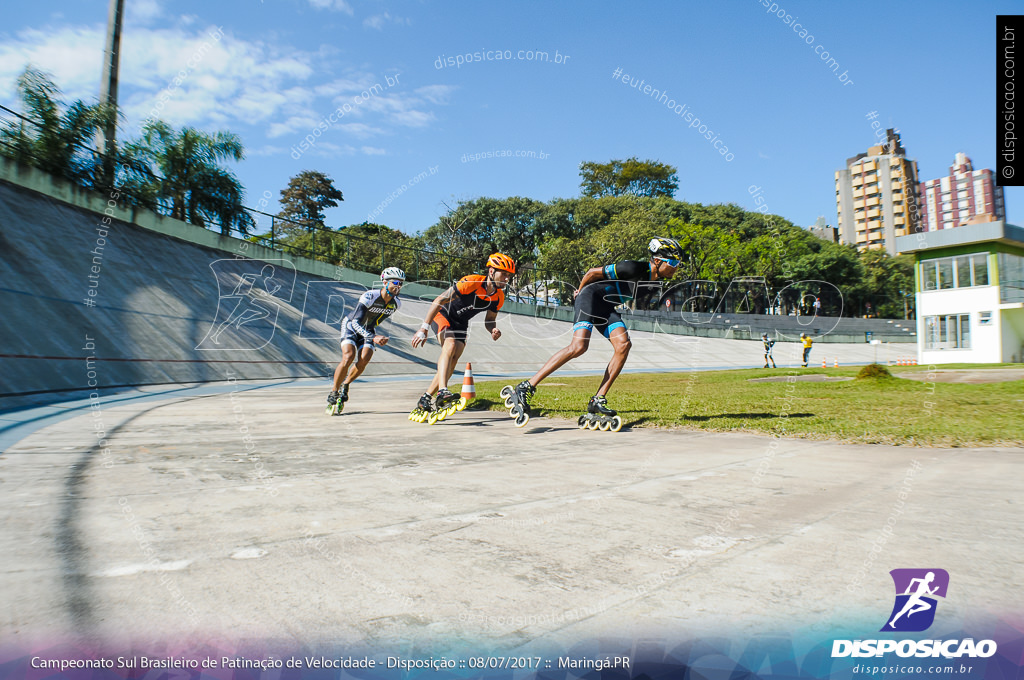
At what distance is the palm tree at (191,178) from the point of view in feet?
68.4

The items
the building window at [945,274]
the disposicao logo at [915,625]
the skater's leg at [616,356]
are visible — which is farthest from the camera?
the building window at [945,274]

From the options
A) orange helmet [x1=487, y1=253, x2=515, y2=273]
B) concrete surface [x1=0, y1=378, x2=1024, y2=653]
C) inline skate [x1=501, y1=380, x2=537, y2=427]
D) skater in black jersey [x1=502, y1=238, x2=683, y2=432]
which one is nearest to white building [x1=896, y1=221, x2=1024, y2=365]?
skater in black jersey [x1=502, y1=238, x2=683, y2=432]

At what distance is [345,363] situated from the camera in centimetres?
847

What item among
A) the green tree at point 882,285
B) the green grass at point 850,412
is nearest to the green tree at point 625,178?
the green tree at point 882,285

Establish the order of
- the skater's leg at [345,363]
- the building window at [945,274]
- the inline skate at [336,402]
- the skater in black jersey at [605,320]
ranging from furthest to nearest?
the building window at [945,274]
the skater's leg at [345,363]
the inline skate at [336,402]
the skater in black jersey at [605,320]

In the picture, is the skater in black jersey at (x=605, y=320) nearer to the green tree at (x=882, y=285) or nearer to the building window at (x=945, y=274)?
the building window at (x=945, y=274)

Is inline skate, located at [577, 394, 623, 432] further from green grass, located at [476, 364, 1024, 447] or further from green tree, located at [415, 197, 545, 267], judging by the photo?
green tree, located at [415, 197, 545, 267]

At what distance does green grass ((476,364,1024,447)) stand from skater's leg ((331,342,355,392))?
217 centimetres

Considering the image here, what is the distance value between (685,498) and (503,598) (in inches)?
65.9

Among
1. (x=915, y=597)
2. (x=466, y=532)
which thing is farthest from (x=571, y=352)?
(x=915, y=597)

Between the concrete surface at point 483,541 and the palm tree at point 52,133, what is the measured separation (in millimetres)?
16545

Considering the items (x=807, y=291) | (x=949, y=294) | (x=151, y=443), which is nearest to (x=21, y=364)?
(x=151, y=443)

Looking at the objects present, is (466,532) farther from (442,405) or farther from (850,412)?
(850,412)

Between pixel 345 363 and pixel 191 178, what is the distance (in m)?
19.4
